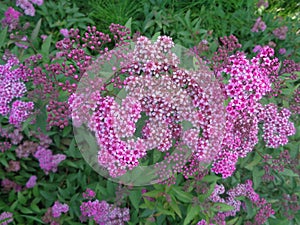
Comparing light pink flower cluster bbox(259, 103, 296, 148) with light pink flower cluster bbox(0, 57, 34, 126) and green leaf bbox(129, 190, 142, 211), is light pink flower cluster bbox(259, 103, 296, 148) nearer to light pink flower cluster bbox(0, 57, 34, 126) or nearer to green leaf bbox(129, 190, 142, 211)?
green leaf bbox(129, 190, 142, 211)

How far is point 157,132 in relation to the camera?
1778 mm

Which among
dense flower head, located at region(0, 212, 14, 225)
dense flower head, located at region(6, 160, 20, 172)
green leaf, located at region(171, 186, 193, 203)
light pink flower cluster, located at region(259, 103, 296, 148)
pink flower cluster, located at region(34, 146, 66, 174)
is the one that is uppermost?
light pink flower cluster, located at region(259, 103, 296, 148)

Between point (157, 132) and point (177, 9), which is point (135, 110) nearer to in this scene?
point (157, 132)

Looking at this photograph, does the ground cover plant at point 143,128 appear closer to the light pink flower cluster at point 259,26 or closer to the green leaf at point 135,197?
the green leaf at point 135,197

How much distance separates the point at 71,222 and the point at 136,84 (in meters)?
1.38

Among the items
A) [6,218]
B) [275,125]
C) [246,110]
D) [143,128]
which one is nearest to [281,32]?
[275,125]

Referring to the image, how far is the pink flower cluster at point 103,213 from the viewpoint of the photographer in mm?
2207

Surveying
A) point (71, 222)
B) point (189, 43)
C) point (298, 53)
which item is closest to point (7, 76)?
point (71, 222)

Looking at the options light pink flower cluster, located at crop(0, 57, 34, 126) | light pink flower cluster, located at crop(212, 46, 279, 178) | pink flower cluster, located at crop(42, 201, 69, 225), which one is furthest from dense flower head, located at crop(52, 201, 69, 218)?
light pink flower cluster, located at crop(212, 46, 279, 178)

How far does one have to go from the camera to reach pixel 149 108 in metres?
1.75

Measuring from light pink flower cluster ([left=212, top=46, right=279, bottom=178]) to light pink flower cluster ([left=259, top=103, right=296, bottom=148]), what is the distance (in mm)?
114

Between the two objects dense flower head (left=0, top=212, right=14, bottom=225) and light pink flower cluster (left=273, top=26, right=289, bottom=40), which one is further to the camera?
light pink flower cluster (left=273, top=26, right=289, bottom=40)

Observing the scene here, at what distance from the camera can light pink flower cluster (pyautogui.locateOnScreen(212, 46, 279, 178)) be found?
1.80m

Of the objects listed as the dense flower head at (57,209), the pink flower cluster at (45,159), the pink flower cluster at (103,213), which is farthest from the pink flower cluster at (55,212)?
the pink flower cluster at (45,159)
